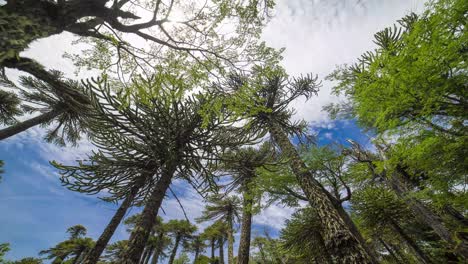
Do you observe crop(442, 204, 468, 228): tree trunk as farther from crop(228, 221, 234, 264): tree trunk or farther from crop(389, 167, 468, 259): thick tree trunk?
crop(228, 221, 234, 264): tree trunk

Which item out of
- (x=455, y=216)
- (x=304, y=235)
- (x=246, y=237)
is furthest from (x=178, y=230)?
(x=455, y=216)

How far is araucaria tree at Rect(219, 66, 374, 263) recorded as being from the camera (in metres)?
3.44

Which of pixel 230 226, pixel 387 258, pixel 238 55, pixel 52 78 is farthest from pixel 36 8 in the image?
pixel 387 258

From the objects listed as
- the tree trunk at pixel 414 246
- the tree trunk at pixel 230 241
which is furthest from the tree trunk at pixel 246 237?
the tree trunk at pixel 414 246

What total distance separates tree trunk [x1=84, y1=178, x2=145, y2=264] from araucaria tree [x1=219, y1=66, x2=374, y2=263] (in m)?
3.57

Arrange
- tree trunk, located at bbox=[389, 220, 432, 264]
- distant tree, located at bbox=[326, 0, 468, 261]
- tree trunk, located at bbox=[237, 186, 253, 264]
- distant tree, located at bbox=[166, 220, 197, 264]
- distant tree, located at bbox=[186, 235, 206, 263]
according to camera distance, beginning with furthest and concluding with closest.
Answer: distant tree, located at bbox=[186, 235, 206, 263] < distant tree, located at bbox=[166, 220, 197, 264] < tree trunk, located at bbox=[389, 220, 432, 264] < tree trunk, located at bbox=[237, 186, 253, 264] < distant tree, located at bbox=[326, 0, 468, 261]

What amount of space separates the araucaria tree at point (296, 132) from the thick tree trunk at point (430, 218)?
2224 mm

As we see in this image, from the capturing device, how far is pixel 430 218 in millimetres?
6406

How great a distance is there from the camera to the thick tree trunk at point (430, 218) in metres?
5.53

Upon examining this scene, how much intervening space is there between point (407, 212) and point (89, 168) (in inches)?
494

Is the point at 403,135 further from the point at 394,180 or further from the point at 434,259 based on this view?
the point at 434,259

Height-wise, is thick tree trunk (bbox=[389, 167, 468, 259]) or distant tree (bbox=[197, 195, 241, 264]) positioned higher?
distant tree (bbox=[197, 195, 241, 264])

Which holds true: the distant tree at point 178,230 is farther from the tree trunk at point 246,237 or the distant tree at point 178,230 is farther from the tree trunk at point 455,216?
the tree trunk at point 455,216

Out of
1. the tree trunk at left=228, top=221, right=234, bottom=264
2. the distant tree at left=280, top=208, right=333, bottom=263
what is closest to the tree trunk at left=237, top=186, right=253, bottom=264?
the distant tree at left=280, top=208, right=333, bottom=263
